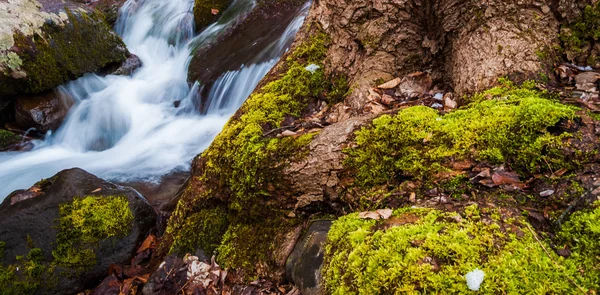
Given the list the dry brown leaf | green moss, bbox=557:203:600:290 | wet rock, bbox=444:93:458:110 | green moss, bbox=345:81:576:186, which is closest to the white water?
the dry brown leaf

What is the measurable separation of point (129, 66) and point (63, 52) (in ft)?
6.35

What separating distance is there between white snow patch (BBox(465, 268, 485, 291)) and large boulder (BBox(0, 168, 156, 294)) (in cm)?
384

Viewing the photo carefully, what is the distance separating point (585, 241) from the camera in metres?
1.50

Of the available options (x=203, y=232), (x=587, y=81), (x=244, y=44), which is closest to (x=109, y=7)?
(x=244, y=44)

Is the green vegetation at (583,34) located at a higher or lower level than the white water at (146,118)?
higher

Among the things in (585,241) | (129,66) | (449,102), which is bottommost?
(585,241)

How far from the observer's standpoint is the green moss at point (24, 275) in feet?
11.6

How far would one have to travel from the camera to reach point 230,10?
10953 millimetres

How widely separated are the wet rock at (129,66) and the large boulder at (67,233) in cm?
721

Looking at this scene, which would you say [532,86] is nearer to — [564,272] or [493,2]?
[493,2]

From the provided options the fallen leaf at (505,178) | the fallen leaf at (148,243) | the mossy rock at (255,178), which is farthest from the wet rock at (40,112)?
the fallen leaf at (505,178)

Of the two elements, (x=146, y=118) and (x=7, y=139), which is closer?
(x=7, y=139)

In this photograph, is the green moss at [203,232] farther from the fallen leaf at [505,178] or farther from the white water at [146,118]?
the white water at [146,118]

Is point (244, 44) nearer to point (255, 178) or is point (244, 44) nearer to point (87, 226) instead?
point (87, 226)
